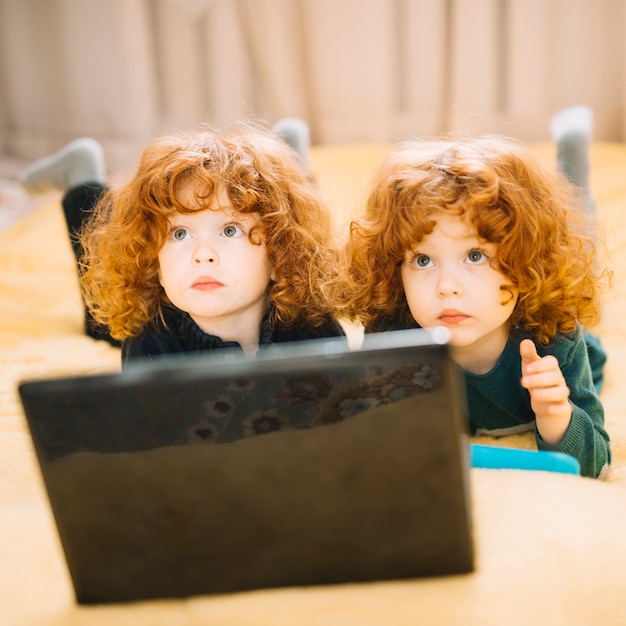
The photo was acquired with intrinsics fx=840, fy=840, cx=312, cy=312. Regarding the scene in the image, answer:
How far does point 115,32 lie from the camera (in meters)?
2.37

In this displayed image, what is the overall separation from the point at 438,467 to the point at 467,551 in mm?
82

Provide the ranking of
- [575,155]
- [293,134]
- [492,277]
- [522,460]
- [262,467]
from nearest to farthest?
[262,467], [522,460], [492,277], [575,155], [293,134]

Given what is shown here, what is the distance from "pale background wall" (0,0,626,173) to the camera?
208 centimetres

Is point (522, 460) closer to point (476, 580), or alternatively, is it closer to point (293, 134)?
point (476, 580)

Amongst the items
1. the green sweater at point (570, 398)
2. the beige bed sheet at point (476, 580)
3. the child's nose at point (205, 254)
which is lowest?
the green sweater at point (570, 398)

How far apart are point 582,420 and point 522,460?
0.16m

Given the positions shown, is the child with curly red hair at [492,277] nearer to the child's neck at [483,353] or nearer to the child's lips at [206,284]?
the child's neck at [483,353]

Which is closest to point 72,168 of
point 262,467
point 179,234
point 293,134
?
point 293,134

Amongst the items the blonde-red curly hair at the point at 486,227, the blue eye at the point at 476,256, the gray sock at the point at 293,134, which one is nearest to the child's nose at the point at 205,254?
the blonde-red curly hair at the point at 486,227

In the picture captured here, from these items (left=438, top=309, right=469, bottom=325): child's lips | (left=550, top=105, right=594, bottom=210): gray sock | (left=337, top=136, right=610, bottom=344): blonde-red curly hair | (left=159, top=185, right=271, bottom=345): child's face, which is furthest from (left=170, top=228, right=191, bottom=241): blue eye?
(left=550, top=105, right=594, bottom=210): gray sock

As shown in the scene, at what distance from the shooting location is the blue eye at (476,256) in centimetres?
88

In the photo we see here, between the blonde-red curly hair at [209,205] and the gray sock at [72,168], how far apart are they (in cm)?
36

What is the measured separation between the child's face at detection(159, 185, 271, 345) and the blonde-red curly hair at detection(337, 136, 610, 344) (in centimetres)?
13

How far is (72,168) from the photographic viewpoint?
4.78 ft
